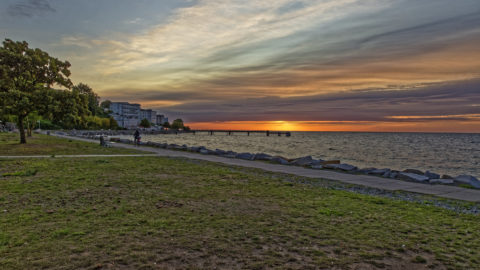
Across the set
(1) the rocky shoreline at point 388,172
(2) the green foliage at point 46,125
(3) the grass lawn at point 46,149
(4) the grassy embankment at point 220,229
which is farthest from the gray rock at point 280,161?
(2) the green foliage at point 46,125

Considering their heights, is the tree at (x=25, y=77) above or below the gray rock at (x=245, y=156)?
above

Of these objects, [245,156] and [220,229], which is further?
[245,156]

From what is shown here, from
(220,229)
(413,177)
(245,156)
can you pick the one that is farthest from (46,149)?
(413,177)

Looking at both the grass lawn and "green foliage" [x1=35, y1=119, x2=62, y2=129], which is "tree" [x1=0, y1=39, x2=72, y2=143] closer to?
the grass lawn

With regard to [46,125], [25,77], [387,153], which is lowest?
[387,153]

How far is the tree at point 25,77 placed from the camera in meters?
22.7

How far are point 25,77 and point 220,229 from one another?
2648cm

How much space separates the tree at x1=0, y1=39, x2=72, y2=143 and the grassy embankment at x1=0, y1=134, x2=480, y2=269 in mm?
16337

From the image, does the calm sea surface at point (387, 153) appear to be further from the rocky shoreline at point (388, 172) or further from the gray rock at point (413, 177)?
the gray rock at point (413, 177)

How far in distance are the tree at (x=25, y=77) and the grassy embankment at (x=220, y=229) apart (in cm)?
1634

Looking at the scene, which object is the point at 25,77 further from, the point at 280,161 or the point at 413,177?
the point at 413,177

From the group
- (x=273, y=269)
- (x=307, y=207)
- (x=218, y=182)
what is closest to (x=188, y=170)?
(x=218, y=182)

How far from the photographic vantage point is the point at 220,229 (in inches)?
230

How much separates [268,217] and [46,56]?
90.5 feet
